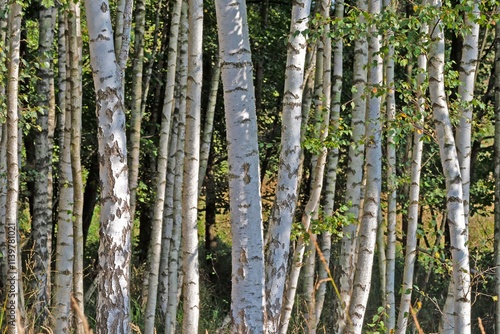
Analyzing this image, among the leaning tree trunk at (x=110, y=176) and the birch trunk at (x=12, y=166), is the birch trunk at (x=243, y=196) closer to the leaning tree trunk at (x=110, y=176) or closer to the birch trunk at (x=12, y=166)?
the leaning tree trunk at (x=110, y=176)

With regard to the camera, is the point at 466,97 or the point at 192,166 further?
the point at 192,166

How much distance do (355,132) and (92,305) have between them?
728 centimetres

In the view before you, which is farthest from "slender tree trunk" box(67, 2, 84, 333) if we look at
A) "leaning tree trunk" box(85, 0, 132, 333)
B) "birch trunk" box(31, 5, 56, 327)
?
"birch trunk" box(31, 5, 56, 327)

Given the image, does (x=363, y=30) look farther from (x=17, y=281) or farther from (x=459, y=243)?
(x=17, y=281)

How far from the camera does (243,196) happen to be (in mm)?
4777

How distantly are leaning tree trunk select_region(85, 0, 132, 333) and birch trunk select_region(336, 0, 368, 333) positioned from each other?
279cm

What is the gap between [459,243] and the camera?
6062 mm

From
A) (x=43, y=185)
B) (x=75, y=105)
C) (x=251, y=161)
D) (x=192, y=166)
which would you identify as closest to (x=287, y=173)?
(x=251, y=161)

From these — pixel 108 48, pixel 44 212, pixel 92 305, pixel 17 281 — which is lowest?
pixel 92 305

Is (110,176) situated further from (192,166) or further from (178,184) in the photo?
(178,184)

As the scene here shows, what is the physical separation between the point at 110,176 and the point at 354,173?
3821mm

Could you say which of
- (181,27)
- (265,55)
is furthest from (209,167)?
(181,27)

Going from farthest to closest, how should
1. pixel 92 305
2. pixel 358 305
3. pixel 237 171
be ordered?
1. pixel 92 305
2. pixel 358 305
3. pixel 237 171

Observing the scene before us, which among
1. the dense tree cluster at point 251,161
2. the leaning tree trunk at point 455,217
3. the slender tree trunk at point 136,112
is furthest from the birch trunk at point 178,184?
the leaning tree trunk at point 455,217
